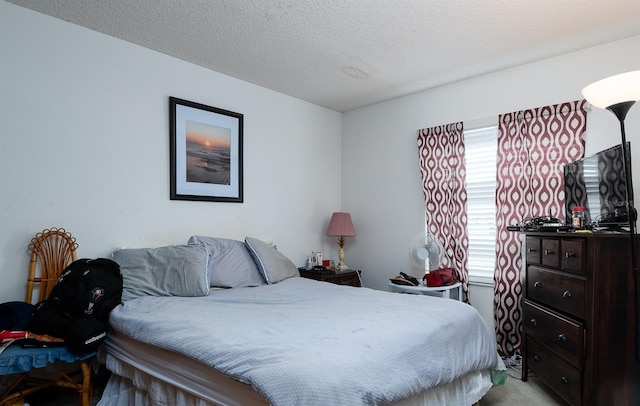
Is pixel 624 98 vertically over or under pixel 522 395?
over

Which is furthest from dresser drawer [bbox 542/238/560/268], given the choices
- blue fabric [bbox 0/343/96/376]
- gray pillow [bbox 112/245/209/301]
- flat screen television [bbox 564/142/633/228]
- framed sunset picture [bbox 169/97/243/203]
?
blue fabric [bbox 0/343/96/376]

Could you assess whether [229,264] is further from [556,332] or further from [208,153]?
[556,332]

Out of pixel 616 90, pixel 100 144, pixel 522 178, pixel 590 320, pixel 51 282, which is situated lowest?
pixel 590 320

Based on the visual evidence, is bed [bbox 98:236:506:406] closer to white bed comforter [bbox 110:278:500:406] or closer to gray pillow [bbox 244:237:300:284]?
white bed comforter [bbox 110:278:500:406]

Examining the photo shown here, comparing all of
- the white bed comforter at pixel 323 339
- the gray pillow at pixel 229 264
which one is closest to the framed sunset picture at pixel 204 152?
the gray pillow at pixel 229 264

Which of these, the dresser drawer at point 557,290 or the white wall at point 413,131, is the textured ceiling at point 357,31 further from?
the dresser drawer at point 557,290

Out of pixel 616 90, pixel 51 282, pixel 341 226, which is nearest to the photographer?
pixel 616 90

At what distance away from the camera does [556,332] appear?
7.47 feet

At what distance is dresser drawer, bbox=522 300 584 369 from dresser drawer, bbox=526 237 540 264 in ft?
1.00

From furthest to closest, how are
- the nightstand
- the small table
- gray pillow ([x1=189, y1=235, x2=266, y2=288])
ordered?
1. the nightstand
2. the small table
3. gray pillow ([x1=189, y1=235, x2=266, y2=288])

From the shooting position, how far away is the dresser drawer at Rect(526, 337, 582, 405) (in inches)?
82.2

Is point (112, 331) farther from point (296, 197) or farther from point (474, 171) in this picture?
point (474, 171)

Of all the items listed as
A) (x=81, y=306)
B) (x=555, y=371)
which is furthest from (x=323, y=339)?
(x=555, y=371)

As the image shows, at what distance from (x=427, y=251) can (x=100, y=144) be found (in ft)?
9.16
